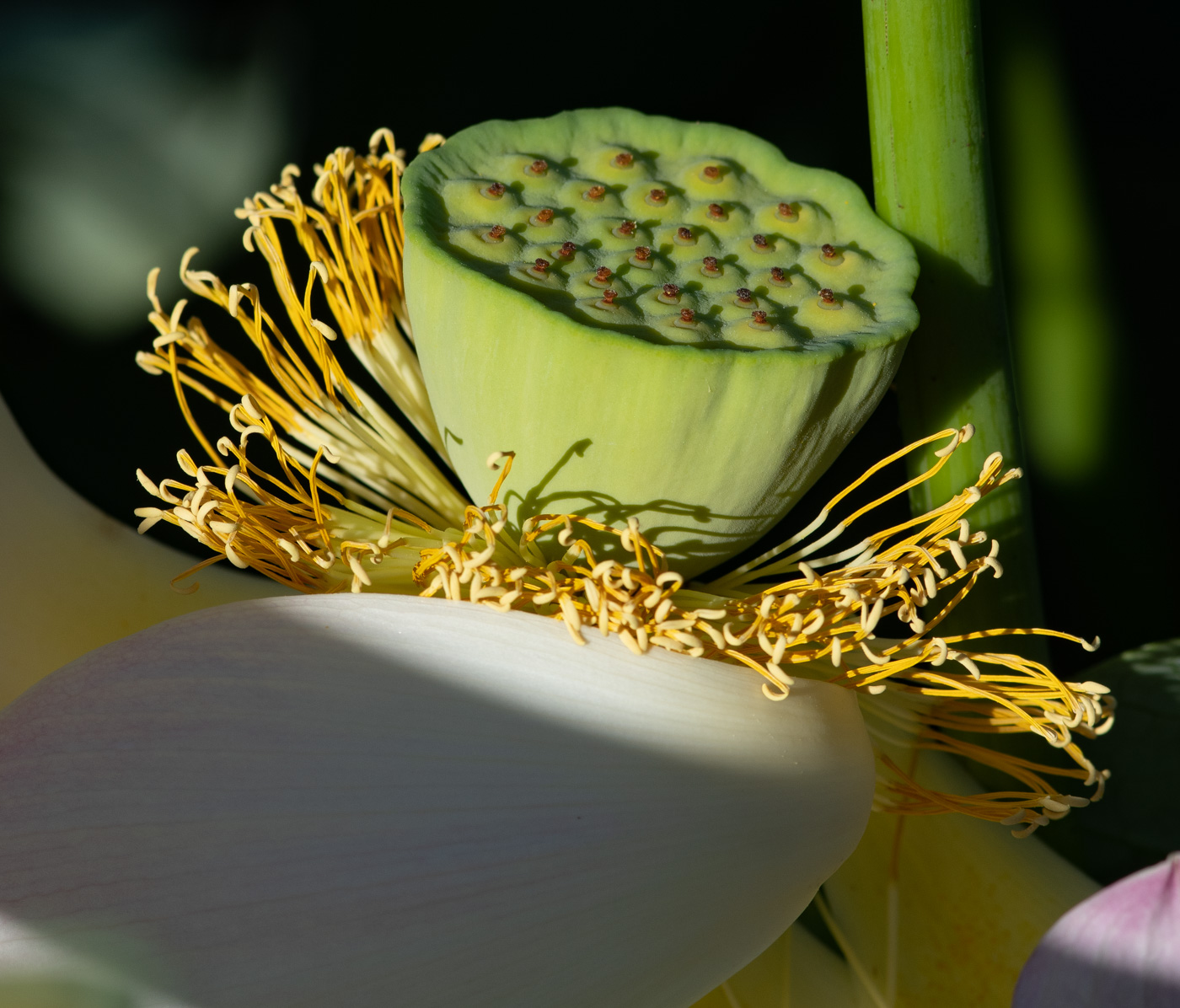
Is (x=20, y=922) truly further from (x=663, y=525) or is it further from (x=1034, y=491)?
(x=1034, y=491)

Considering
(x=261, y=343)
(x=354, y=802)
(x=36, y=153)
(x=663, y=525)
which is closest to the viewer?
(x=354, y=802)

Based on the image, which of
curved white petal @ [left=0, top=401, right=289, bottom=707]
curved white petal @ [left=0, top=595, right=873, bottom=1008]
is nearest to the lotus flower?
curved white petal @ [left=0, top=595, right=873, bottom=1008]

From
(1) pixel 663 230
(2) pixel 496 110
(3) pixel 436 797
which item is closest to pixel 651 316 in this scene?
(1) pixel 663 230

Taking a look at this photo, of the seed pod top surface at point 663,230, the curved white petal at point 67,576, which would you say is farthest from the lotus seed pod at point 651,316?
the curved white petal at point 67,576

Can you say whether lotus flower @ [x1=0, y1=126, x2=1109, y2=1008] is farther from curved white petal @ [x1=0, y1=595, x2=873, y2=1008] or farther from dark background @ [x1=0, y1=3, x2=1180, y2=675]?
dark background @ [x1=0, y1=3, x2=1180, y2=675]

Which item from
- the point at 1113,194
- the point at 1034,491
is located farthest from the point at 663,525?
the point at 1113,194

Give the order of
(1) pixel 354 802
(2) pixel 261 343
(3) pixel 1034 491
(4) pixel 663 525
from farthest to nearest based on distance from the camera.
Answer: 1. (3) pixel 1034 491
2. (2) pixel 261 343
3. (4) pixel 663 525
4. (1) pixel 354 802
